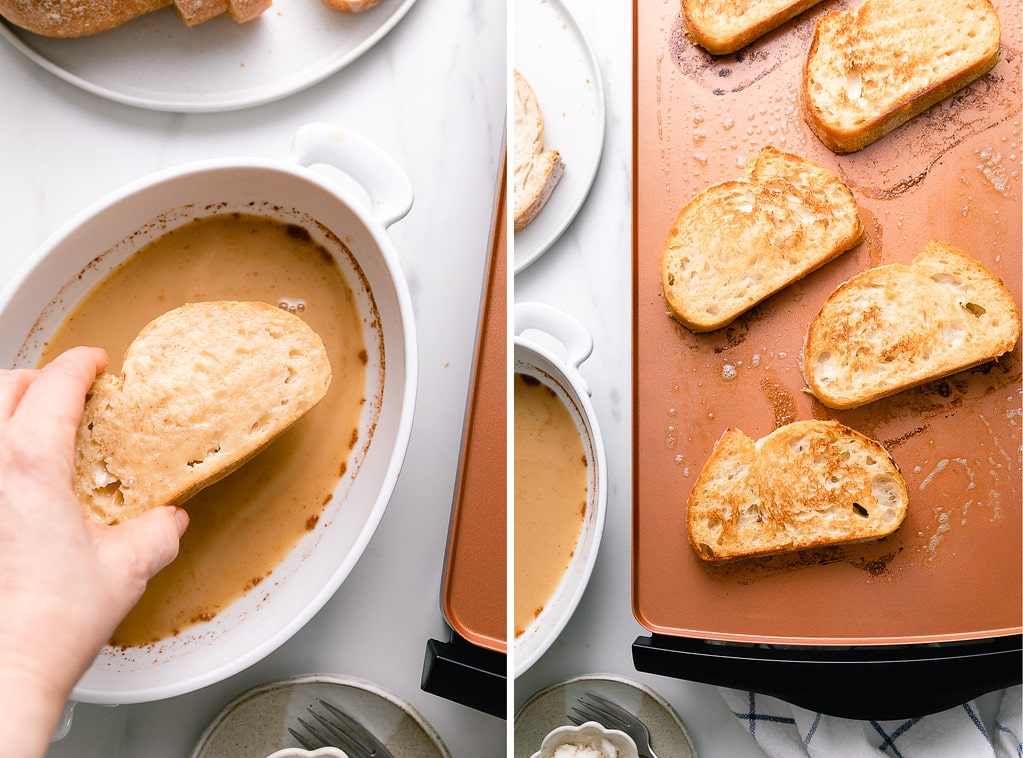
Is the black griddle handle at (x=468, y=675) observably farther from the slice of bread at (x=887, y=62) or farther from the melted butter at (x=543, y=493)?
the slice of bread at (x=887, y=62)

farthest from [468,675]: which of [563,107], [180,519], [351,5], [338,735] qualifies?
[351,5]

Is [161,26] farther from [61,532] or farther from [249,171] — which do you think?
[61,532]

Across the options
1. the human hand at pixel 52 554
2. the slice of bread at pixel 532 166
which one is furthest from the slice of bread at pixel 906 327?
the human hand at pixel 52 554

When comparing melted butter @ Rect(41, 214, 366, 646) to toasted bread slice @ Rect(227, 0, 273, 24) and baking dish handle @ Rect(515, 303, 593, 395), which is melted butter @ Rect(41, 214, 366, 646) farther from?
baking dish handle @ Rect(515, 303, 593, 395)

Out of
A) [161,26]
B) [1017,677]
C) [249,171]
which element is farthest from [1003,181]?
[161,26]

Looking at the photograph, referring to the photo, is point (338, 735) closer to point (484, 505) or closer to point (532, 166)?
point (484, 505)

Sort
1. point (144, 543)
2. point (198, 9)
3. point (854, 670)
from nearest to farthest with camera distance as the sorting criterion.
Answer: point (854, 670) → point (144, 543) → point (198, 9)
